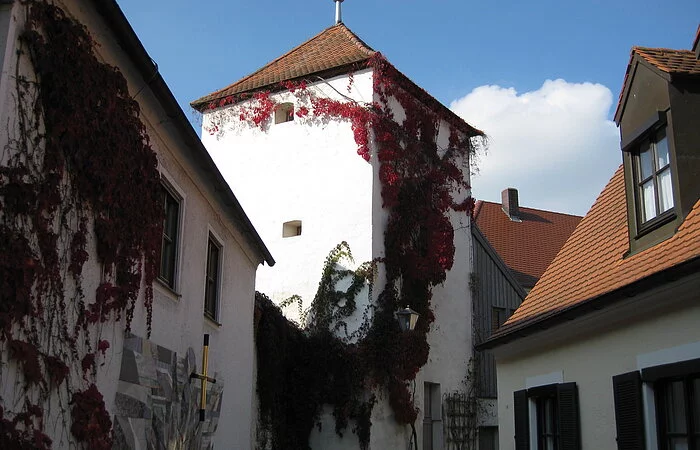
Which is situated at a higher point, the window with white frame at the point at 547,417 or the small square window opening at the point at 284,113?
the small square window opening at the point at 284,113

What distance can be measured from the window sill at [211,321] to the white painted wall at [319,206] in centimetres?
696

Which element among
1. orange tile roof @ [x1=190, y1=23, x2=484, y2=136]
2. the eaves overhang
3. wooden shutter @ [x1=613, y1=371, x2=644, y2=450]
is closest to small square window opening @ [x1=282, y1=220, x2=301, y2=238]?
orange tile roof @ [x1=190, y1=23, x2=484, y2=136]

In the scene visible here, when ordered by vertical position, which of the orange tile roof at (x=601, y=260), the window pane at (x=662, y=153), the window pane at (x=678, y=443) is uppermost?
the window pane at (x=662, y=153)

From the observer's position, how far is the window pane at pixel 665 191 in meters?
9.15

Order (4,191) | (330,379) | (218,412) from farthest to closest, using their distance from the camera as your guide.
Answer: (330,379), (218,412), (4,191)

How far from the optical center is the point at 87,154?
7.43 meters

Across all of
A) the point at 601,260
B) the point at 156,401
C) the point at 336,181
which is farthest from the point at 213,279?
the point at 336,181

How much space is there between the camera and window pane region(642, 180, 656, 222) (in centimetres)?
952

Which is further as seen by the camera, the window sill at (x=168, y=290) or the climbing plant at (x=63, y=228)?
the window sill at (x=168, y=290)

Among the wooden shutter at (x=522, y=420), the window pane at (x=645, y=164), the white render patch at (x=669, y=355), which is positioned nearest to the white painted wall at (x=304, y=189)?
the wooden shutter at (x=522, y=420)

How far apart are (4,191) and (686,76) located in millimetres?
7172

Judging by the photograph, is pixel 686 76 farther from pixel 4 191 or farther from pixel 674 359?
pixel 4 191

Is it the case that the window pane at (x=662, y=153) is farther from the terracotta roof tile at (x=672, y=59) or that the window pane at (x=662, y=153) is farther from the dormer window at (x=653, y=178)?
the terracotta roof tile at (x=672, y=59)

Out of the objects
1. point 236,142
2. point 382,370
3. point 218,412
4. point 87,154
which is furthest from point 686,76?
point 236,142
